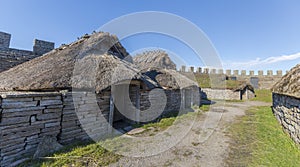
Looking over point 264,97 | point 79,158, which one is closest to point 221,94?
point 264,97

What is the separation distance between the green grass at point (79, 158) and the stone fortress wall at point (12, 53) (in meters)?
7.64

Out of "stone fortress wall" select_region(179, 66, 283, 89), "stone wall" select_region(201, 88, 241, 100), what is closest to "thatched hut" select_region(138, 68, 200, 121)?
"stone wall" select_region(201, 88, 241, 100)

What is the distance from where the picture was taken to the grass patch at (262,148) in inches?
160

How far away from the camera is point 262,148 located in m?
4.99

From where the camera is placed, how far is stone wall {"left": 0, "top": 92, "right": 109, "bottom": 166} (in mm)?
3465

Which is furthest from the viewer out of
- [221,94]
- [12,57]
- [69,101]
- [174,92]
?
[221,94]

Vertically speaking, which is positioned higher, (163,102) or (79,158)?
(163,102)

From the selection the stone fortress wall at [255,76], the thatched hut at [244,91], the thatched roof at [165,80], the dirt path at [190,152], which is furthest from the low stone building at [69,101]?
the stone fortress wall at [255,76]

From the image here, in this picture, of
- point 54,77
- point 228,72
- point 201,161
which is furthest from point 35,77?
point 228,72

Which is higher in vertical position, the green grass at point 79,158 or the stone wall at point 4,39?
the stone wall at point 4,39

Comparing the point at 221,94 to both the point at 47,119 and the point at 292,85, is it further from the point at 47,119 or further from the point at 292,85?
the point at 47,119

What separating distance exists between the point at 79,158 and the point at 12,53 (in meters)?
8.85

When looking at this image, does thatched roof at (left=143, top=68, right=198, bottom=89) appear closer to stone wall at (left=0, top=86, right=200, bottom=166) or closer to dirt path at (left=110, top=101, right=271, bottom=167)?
dirt path at (left=110, top=101, right=271, bottom=167)

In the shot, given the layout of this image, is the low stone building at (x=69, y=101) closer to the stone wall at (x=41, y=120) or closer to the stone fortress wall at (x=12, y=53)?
the stone wall at (x=41, y=120)
